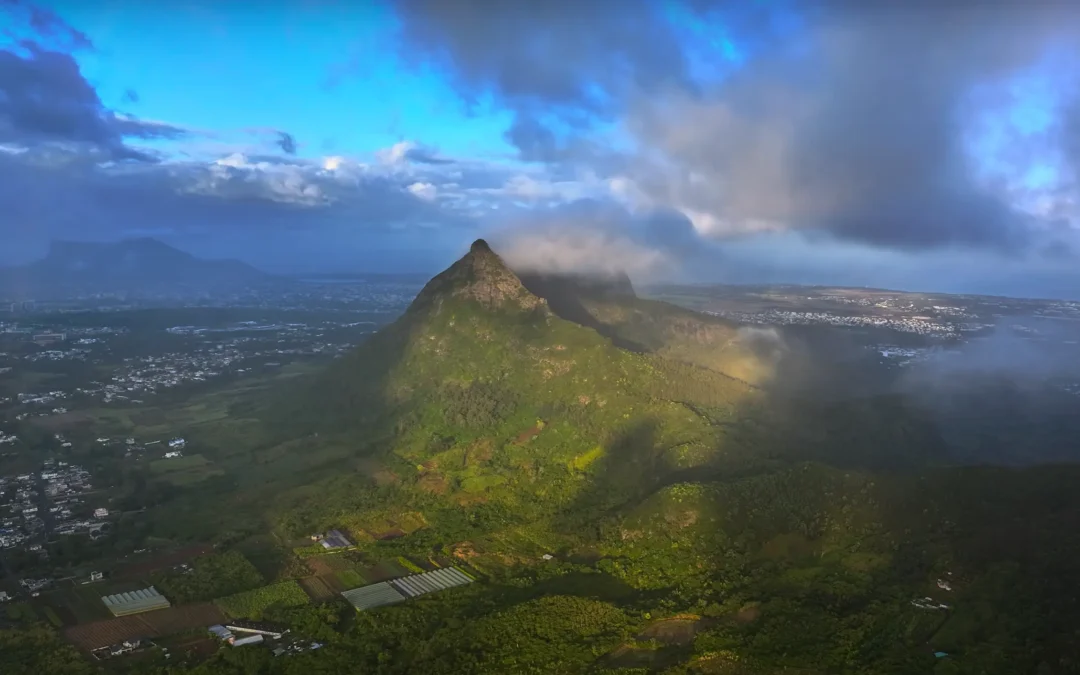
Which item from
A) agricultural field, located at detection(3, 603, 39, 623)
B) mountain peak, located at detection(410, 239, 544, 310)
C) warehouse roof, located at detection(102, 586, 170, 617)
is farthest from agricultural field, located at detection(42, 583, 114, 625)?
mountain peak, located at detection(410, 239, 544, 310)

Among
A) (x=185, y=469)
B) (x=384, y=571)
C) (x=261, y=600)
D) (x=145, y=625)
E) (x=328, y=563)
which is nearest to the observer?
(x=145, y=625)

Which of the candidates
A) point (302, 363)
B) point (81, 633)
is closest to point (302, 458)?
point (81, 633)

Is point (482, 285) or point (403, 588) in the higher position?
point (482, 285)

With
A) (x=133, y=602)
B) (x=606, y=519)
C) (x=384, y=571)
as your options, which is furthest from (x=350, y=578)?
(x=606, y=519)

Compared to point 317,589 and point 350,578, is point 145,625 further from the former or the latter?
point 350,578

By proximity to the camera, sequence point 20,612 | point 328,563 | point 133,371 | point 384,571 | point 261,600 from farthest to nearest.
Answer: point 133,371, point 328,563, point 384,571, point 261,600, point 20,612

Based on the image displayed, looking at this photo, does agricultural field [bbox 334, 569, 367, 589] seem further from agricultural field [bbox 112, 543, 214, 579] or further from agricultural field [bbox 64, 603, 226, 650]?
agricultural field [bbox 112, 543, 214, 579]
